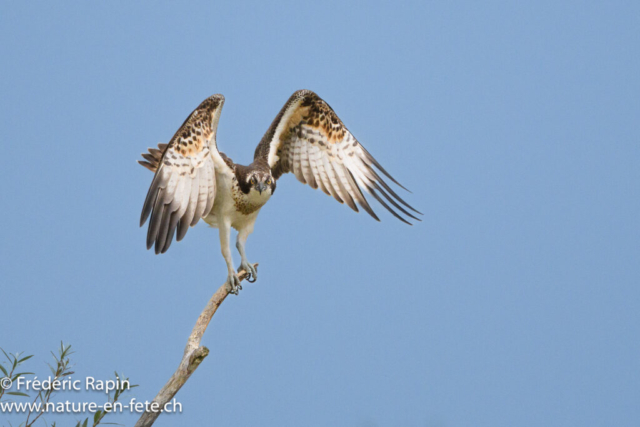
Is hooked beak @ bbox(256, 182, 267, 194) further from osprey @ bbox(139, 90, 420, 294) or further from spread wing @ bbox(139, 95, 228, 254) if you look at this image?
spread wing @ bbox(139, 95, 228, 254)

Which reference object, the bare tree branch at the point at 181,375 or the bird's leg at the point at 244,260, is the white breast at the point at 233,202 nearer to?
the bird's leg at the point at 244,260

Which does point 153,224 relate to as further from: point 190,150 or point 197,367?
point 197,367

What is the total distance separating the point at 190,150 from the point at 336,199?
173 cm

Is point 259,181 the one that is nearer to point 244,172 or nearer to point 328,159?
point 244,172

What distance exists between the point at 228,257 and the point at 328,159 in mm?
1484

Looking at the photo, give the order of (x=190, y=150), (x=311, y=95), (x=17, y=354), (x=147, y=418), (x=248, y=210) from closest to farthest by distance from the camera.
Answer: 1. (x=17, y=354)
2. (x=147, y=418)
3. (x=190, y=150)
4. (x=248, y=210)
5. (x=311, y=95)

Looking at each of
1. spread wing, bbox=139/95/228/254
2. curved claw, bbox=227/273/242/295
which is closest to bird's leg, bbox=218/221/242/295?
curved claw, bbox=227/273/242/295

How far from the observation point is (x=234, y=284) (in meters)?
5.62

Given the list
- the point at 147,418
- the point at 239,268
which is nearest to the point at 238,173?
the point at 239,268

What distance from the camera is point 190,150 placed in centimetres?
529

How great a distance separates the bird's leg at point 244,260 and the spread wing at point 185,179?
0.61 metres

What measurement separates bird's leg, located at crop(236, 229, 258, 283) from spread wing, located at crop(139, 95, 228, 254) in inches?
23.9

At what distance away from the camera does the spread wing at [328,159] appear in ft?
20.9

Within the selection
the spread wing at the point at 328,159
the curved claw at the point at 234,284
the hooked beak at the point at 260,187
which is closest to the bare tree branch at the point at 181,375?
the curved claw at the point at 234,284
